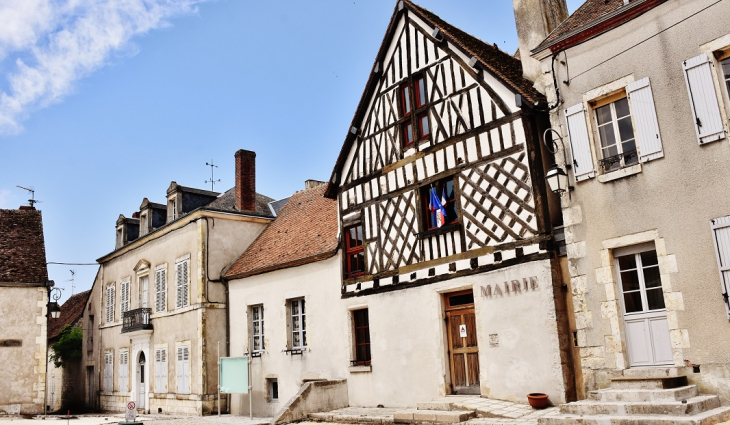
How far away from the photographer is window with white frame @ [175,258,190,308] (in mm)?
15930

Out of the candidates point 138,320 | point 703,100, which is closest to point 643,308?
point 703,100

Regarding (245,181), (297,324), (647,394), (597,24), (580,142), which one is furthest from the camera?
(245,181)

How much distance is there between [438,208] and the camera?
1064cm

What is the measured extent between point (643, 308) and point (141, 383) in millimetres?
14613

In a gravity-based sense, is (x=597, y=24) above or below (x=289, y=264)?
above

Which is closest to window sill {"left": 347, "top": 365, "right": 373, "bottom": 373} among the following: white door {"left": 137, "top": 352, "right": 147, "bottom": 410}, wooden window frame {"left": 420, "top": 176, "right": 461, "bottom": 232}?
wooden window frame {"left": 420, "top": 176, "right": 461, "bottom": 232}

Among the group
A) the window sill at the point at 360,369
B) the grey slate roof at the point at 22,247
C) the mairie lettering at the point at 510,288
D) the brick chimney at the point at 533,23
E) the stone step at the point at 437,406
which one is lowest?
the stone step at the point at 437,406

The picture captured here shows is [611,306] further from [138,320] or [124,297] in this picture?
[124,297]

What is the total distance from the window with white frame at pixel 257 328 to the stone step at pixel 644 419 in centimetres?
860

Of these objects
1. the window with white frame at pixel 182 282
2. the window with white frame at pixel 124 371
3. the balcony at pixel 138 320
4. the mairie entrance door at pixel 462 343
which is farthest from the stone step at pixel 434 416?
the window with white frame at pixel 124 371

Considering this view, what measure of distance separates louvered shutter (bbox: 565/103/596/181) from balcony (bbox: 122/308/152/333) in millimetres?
13085

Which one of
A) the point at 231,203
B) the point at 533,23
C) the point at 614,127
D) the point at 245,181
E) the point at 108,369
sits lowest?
the point at 108,369

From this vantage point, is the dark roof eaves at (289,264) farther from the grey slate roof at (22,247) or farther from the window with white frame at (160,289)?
the grey slate roof at (22,247)

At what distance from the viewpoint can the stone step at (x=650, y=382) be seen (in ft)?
22.7
